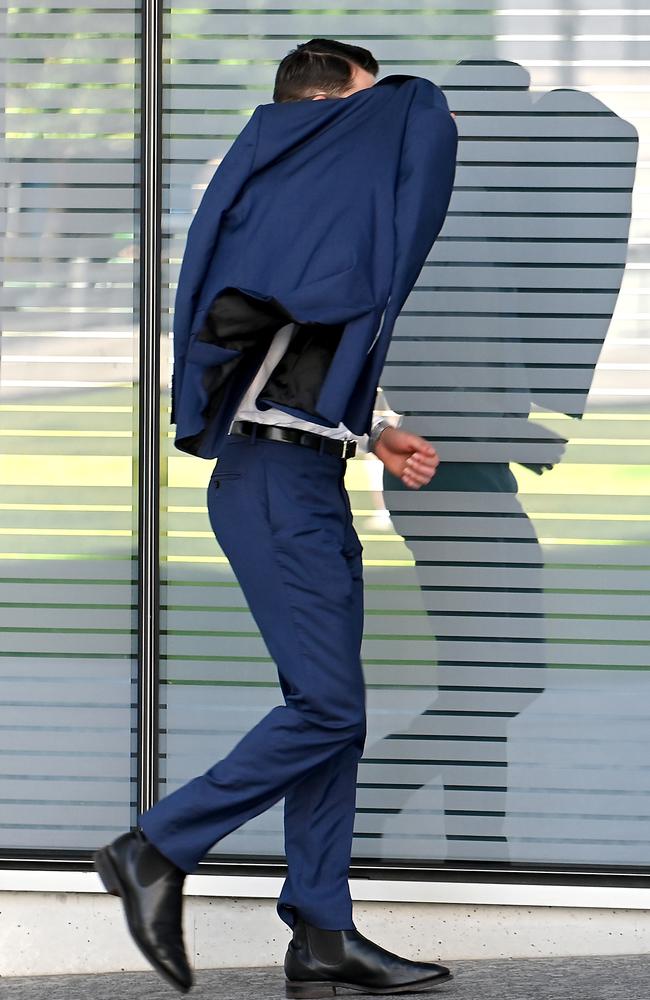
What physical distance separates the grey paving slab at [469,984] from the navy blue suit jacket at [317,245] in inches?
54.5

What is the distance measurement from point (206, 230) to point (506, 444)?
1.17 m

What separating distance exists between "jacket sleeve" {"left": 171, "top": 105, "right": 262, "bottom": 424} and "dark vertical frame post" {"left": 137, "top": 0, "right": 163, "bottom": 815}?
774 mm

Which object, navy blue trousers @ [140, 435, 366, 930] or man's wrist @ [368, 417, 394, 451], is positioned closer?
navy blue trousers @ [140, 435, 366, 930]

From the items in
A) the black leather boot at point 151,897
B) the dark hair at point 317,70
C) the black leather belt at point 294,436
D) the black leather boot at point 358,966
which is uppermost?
the dark hair at point 317,70

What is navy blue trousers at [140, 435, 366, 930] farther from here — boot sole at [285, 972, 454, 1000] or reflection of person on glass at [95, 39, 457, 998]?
boot sole at [285, 972, 454, 1000]

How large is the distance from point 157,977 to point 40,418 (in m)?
1.52

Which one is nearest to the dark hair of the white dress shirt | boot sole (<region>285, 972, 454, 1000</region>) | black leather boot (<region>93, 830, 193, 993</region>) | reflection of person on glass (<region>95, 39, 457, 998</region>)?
reflection of person on glass (<region>95, 39, 457, 998</region>)

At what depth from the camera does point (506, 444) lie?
3.82 m

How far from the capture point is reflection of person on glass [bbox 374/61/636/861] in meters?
3.80

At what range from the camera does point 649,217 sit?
3799mm

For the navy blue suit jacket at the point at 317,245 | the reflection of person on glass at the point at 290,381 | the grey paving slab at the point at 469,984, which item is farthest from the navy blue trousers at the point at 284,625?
the grey paving slab at the point at 469,984

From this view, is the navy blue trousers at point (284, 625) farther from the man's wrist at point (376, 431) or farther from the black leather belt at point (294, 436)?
the man's wrist at point (376, 431)

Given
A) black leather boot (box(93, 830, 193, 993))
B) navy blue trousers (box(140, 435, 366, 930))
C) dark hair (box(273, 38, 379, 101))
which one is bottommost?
black leather boot (box(93, 830, 193, 993))

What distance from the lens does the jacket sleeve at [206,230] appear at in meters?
3.02
